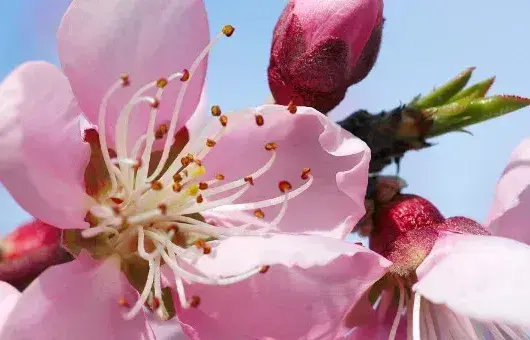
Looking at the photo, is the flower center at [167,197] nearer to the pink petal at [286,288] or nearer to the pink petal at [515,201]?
the pink petal at [286,288]


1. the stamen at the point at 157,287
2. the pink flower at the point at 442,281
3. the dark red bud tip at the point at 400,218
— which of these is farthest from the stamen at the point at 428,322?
the stamen at the point at 157,287

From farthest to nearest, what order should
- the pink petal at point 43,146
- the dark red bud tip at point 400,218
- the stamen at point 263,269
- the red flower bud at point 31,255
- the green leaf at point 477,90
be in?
the green leaf at point 477,90, the dark red bud tip at point 400,218, the red flower bud at point 31,255, the stamen at point 263,269, the pink petal at point 43,146

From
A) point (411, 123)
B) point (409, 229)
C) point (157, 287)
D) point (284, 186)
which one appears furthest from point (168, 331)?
point (411, 123)

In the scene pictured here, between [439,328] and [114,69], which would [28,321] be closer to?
[114,69]

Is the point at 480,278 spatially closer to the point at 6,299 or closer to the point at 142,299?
the point at 142,299

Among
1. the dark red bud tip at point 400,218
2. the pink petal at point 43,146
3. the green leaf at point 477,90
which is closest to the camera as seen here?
the pink petal at point 43,146

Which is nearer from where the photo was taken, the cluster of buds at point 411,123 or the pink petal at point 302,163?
the pink petal at point 302,163
